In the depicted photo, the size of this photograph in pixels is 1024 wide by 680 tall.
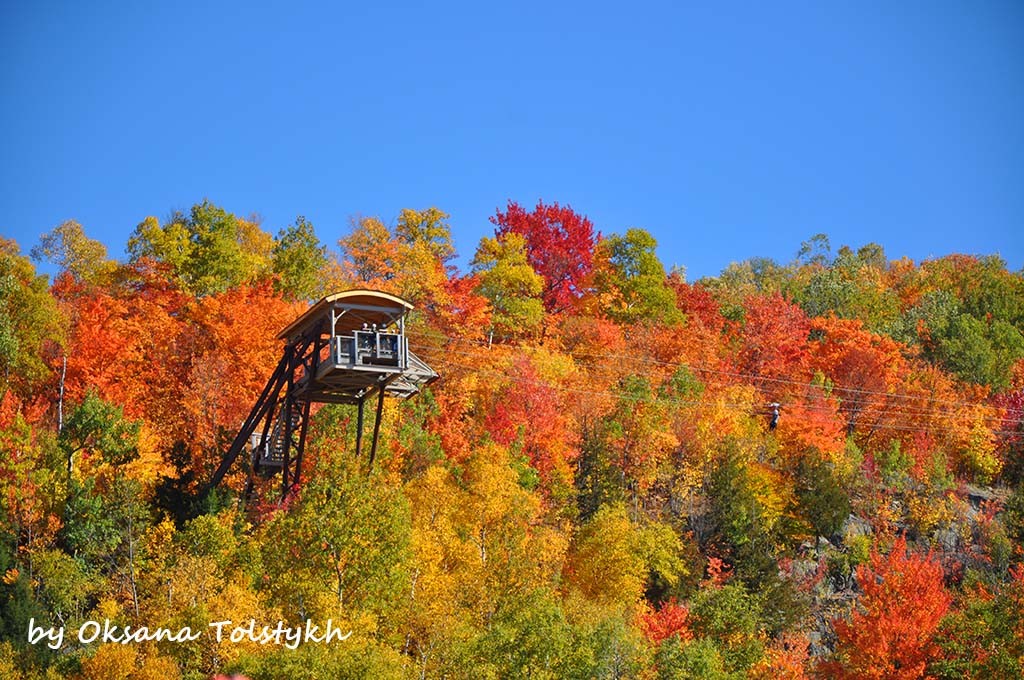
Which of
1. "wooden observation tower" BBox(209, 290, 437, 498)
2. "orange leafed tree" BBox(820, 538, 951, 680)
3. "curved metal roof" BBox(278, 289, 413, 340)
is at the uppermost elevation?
"curved metal roof" BBox(278, 289, 413, 340)

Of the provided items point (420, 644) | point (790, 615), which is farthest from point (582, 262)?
point (420, 644)

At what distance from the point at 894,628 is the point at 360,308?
21.1m

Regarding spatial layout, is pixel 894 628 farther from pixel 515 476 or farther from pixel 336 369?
pixel 336 369

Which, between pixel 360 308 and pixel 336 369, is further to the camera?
pixel 360 308

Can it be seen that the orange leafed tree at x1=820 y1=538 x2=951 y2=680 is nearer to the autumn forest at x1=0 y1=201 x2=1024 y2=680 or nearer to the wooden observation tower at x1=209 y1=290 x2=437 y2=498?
the autumn forest at x1=0 y1=201 x2=1024 y2=680

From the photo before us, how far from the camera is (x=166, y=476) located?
46.6 metres

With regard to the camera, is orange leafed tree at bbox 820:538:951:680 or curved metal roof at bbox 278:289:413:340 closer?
curved metal roof at bbox 278:289:413:340

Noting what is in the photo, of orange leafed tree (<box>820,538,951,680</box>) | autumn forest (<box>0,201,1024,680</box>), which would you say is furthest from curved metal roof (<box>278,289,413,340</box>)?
orange leafed tree (<box>820,538,951,680</box>)

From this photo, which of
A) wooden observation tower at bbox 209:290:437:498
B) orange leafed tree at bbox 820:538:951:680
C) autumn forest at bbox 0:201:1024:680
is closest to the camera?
autumn forest at bbox 0:201:1024:680

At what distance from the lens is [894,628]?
154ft

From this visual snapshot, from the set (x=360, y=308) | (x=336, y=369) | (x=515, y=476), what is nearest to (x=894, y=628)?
(x=515, y=476)

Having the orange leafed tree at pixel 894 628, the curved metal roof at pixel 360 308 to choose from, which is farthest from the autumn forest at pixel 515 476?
the curved metal roof at pixel 360 308

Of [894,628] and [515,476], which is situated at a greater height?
[515,476]

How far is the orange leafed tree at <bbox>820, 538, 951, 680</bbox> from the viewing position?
45562mm
